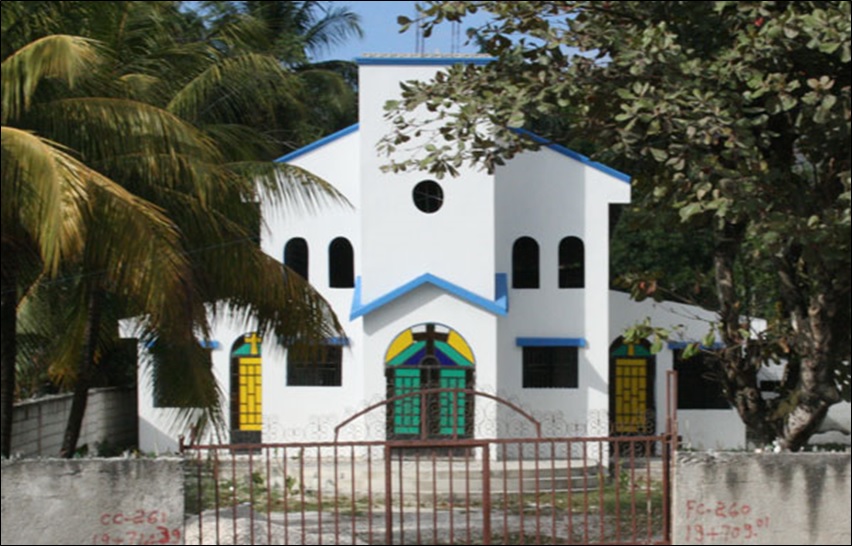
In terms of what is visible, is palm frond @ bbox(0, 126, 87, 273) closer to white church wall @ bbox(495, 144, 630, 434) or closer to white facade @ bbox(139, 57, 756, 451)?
white facade @ bbox(139, 57, 756, 451)

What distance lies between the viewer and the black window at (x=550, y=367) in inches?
816

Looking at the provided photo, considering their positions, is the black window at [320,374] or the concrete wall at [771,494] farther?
the black window at [320,374]

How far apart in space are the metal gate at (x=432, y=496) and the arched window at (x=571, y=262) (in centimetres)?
288

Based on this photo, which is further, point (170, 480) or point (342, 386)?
point (342, 386)

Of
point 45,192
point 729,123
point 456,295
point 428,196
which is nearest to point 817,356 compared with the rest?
point 729,123

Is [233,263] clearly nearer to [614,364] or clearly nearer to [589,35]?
[589,35]

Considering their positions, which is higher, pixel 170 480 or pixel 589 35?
pixel 589 35

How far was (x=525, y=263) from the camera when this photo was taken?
21047 mm

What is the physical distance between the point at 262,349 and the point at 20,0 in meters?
10.8

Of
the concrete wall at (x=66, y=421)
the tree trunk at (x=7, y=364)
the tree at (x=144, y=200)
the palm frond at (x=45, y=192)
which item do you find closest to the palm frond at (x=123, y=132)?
Result: the tree at (x=144, y=200)

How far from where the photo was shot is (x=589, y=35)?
10664 millimetres

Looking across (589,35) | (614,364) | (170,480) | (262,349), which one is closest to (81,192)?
(170,480)

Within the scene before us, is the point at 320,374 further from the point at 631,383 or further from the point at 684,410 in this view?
the point at 684,410

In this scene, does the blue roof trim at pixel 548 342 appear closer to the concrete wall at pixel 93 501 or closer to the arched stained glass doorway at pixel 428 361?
the arched stained glass doorway at pixel 428 361
